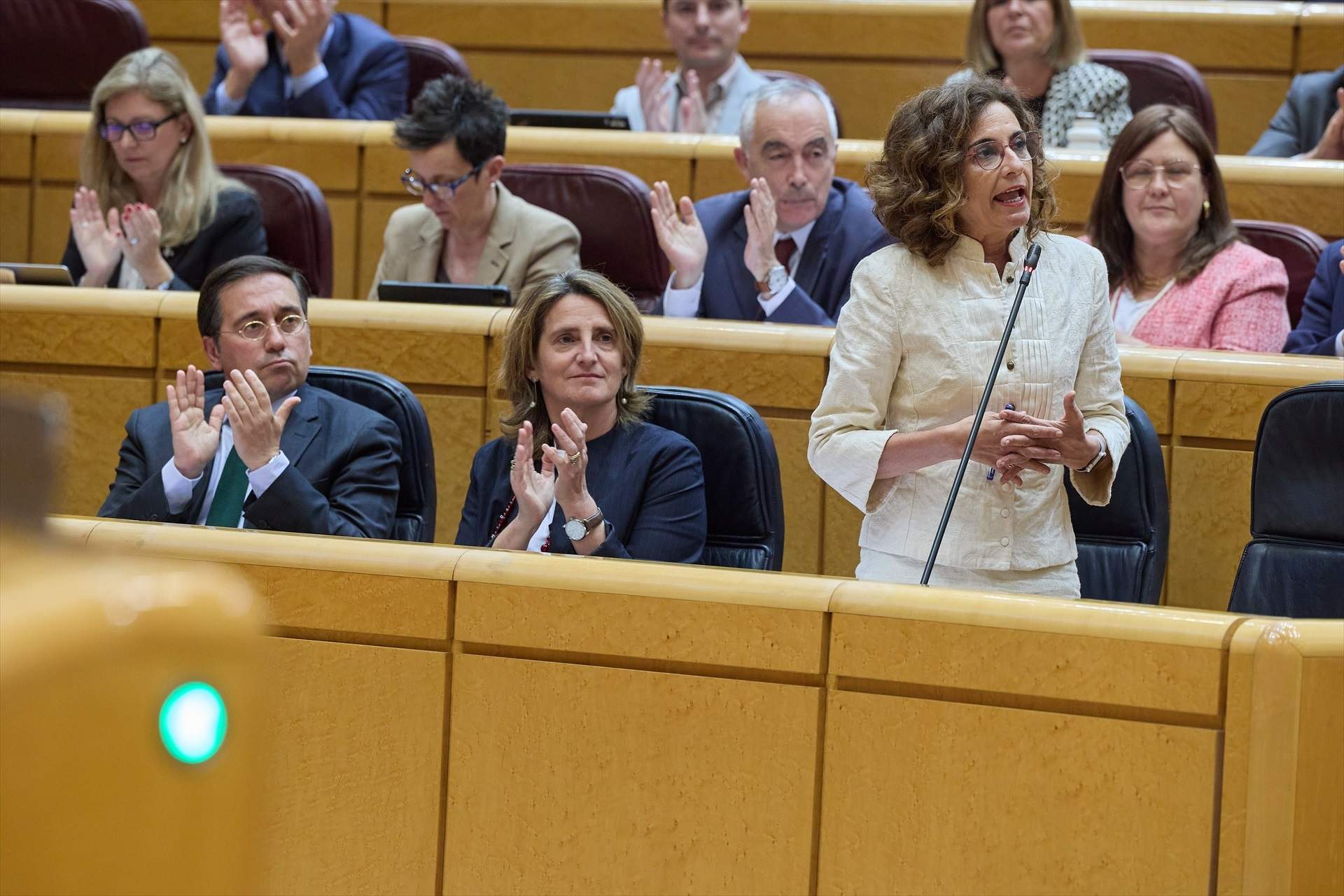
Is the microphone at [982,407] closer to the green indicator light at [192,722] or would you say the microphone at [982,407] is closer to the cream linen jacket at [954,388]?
the cream linen jacket at [954,388]

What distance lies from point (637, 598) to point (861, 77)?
2843mm

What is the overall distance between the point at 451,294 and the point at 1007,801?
4.95ft

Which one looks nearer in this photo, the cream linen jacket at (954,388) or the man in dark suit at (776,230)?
the cream linen jacket at (954,388)

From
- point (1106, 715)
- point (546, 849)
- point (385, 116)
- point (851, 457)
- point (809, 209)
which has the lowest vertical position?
point (546, 849)

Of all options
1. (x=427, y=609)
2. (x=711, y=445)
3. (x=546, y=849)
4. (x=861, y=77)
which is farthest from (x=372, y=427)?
(x=861, y=77)

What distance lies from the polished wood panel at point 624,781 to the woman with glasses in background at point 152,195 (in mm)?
1604

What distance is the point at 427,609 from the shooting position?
4.99ft

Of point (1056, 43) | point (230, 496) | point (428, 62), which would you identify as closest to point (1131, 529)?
point (230, 496)

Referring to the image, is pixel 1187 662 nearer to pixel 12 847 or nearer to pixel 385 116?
pixel 12 847

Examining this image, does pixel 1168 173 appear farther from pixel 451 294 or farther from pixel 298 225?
pixel 298 225

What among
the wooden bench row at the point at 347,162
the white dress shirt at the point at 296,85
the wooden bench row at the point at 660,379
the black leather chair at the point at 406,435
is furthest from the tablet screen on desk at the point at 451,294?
the white dress shirt at the point at 296,85

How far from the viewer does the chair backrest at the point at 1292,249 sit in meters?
2.80

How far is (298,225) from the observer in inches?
120

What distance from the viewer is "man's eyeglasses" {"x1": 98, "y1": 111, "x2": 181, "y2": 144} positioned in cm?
301
